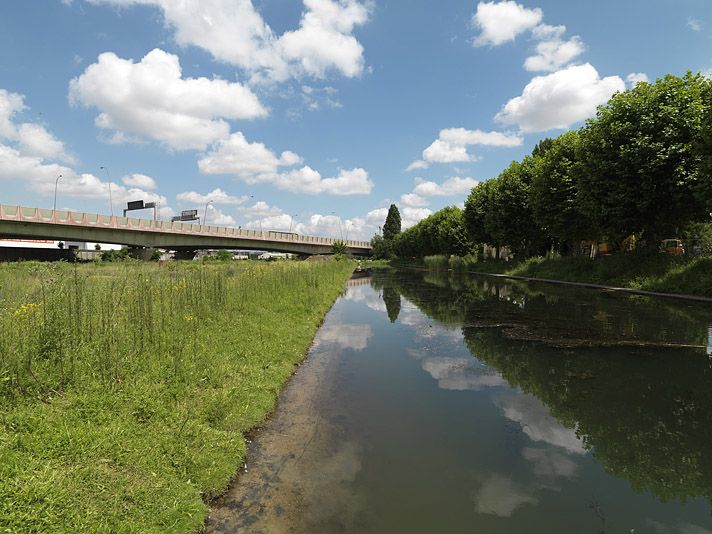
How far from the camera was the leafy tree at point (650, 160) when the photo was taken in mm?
21125

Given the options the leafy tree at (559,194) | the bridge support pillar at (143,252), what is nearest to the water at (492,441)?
the leafy tree at (559,194)

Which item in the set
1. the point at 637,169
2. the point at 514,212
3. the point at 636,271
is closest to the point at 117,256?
the point at 637,169

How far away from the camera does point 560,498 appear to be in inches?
186

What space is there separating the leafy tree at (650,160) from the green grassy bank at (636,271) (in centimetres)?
205

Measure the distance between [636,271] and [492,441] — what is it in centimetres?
2588

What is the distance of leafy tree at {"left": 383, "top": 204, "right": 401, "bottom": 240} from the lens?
14725 cm

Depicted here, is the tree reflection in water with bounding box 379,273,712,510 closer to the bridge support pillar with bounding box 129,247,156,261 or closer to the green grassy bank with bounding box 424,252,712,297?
the green grassy bank with bounding box 424,252,712,297

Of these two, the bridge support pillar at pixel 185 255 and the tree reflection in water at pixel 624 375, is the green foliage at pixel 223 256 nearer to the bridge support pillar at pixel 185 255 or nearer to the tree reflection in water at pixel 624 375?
the bridge support pillar at pixel 185 255

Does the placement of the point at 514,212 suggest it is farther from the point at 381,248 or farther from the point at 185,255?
the point at 381,248

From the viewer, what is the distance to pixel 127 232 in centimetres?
5531

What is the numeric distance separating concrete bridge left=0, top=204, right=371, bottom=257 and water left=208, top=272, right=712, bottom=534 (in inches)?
1843

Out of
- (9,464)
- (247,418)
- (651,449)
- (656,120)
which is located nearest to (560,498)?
(651,449)

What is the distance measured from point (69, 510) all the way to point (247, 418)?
3144 millimetres

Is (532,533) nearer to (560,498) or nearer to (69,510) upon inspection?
(560,498)
